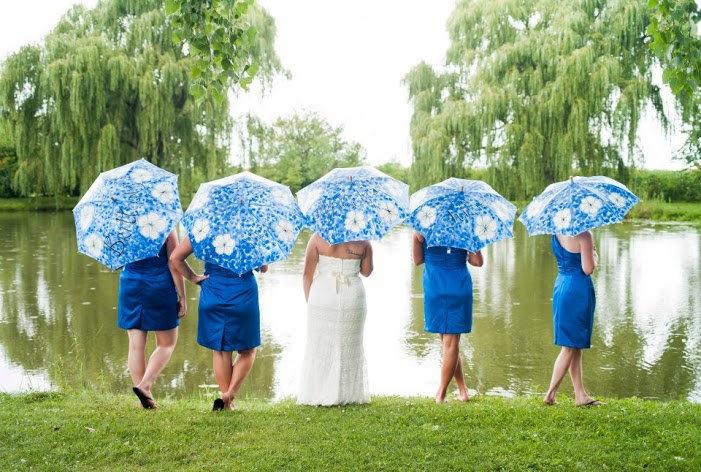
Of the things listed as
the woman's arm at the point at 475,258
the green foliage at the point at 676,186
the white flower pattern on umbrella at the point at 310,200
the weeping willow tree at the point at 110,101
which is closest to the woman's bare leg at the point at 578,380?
the woman's arm at the point at 475,258

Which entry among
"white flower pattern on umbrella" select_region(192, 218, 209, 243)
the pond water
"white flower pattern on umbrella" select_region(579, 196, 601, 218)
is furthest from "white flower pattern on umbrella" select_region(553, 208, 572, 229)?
the pond water

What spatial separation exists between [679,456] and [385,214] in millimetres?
2351

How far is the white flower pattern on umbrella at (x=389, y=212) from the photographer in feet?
16.4

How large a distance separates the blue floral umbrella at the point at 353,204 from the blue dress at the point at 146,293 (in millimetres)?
1115

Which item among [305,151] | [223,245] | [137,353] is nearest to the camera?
[223,245]

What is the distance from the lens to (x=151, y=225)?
4.98 metres

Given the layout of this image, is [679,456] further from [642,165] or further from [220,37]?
[642,165]

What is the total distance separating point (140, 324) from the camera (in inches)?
201

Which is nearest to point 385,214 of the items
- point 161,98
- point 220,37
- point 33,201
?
point 220,37

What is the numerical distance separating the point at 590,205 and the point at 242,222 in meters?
2.40

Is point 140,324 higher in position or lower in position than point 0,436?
higher

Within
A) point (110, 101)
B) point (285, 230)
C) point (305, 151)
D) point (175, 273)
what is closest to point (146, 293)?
point (175, 273)

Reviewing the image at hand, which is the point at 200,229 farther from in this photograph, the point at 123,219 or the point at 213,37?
the point at 213,37

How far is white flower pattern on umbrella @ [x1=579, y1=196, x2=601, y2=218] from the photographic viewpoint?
4.94 metres
